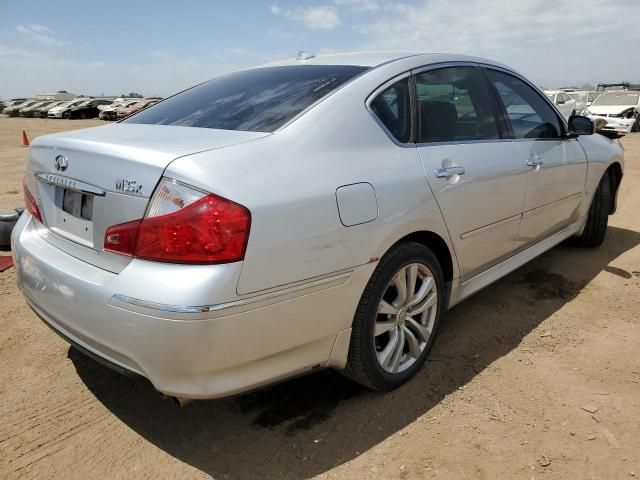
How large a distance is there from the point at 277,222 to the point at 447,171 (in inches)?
43.5

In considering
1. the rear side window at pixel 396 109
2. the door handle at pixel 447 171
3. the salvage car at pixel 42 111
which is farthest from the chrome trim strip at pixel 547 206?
the salvage car at pixel 42 111

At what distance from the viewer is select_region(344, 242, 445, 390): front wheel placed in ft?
7.41

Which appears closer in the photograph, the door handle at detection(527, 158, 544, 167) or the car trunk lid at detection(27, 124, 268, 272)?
the car trunk lid at detection(27, 124, 268, 272)

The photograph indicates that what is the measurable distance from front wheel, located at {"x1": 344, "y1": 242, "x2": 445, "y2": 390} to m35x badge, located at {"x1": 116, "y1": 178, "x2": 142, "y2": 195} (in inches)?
39.9

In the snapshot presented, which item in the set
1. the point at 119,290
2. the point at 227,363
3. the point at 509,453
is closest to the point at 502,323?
the point at 509,453

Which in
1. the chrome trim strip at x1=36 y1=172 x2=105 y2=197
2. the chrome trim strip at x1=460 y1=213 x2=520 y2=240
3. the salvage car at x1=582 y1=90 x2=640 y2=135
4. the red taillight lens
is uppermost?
the salvage car at x1=582 y1=90 x2=640 y2=135

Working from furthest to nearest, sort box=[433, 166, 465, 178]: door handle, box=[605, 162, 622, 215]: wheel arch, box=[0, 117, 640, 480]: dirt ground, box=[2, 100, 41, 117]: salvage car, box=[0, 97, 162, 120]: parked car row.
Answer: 1. box=[2, 100, 41, 117]: salvage car
2. box=[0, 97, 162, 120]: parked car row
3. box=[605, 162, 622, 215]: wheel arch
4. box=[433, 166, 465, 178]: door handle
5. box=[0, 117, 640, 480]: dirt ground

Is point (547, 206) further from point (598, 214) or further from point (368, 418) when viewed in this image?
point (368, 418)

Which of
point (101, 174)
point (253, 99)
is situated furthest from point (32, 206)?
point (253, 99)

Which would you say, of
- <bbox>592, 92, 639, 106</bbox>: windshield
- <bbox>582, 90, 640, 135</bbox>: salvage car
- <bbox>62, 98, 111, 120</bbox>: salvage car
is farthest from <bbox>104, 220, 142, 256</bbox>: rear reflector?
<bbox>62, 98, 111, 120</bbox>: salvage car

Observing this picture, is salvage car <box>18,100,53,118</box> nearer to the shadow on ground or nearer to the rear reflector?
the shadow on ground

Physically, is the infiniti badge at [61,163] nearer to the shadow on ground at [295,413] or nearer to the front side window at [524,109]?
the shadow on ground at [295,413]

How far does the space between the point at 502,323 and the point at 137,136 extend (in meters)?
2.44

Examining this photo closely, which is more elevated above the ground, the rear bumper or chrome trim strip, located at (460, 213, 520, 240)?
chrome trim strip, located at (460, 213, 520, 240)
